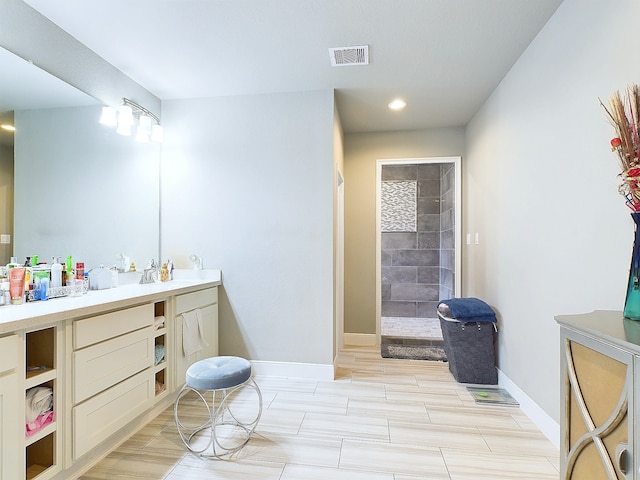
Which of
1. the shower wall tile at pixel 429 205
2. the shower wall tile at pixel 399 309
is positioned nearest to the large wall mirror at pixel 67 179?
the shower wall tile at pixel 399 309

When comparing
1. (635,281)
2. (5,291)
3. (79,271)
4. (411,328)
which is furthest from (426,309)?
(5,291)

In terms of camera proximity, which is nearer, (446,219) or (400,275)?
(446,219)

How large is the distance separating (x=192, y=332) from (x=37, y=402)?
1143mm

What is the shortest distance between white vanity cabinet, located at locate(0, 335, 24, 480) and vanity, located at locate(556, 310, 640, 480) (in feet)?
6.76

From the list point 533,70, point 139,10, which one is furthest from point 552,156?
point 139,10

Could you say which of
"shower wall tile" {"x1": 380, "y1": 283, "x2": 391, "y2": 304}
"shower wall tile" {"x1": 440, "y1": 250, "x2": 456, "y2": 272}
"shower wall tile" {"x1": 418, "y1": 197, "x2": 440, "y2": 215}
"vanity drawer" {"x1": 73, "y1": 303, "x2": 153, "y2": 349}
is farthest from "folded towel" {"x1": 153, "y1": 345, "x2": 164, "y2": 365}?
"shower wall tile" {"x1": 418, "y1": 197, "x2": 440, "y2": 215}

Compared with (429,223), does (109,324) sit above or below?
below

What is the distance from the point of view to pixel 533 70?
2.18 meters

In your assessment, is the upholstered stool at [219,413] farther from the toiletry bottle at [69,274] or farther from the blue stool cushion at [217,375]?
the toiletry bottle at [69,274]

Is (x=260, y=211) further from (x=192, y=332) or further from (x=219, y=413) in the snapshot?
(x=219, y=413)

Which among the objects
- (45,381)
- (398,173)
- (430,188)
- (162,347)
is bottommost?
(162,347)

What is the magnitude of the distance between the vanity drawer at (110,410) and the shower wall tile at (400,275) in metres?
4.34

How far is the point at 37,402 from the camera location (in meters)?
1.41

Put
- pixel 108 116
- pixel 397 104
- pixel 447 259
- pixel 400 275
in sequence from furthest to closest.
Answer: pixel 400 275
pixel 447 259
pixel 397 104
pixel 108 116
